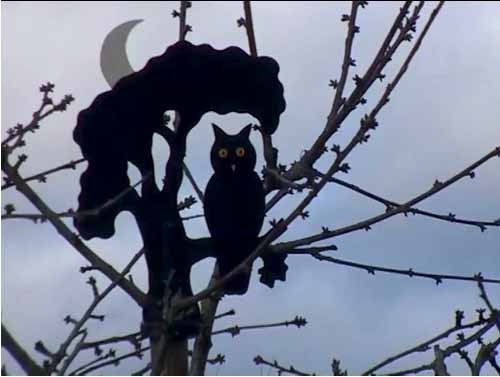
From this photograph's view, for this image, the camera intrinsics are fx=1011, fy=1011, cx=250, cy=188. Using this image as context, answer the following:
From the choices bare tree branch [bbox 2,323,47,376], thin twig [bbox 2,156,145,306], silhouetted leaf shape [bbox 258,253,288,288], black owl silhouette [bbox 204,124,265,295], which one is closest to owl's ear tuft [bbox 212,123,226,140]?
black owl silhouette [bbox 204,124,265,295]

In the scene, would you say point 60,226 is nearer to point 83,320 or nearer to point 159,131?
point 83,320

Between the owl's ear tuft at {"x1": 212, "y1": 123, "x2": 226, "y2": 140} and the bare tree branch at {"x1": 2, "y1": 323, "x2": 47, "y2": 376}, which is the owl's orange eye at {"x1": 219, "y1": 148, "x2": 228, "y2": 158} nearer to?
the owl's ear tuft at {"x1": 212, "y1": 123, "x2": 226, "y2": 140}

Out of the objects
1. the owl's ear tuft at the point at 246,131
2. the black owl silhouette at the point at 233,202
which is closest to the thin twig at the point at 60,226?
the black owl silhouette at the point at 233,202

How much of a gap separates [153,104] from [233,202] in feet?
0.70

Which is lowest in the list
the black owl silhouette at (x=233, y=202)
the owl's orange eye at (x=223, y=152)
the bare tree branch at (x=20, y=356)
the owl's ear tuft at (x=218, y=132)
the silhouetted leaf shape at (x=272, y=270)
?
the bare tree branch at (x=20, y=356)

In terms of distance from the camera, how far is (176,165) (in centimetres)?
171

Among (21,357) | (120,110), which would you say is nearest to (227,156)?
(120,110)

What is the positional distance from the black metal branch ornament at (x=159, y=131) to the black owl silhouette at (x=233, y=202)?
34 mm

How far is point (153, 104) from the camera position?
5.55 feet

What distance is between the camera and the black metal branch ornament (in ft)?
5.43

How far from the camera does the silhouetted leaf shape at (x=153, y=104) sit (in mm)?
1655

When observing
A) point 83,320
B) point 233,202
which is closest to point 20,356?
point 83,320

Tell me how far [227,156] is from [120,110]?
0.20 m

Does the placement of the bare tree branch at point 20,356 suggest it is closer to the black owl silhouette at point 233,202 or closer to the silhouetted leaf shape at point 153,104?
the silhouetted leaf shape at point 153,104
